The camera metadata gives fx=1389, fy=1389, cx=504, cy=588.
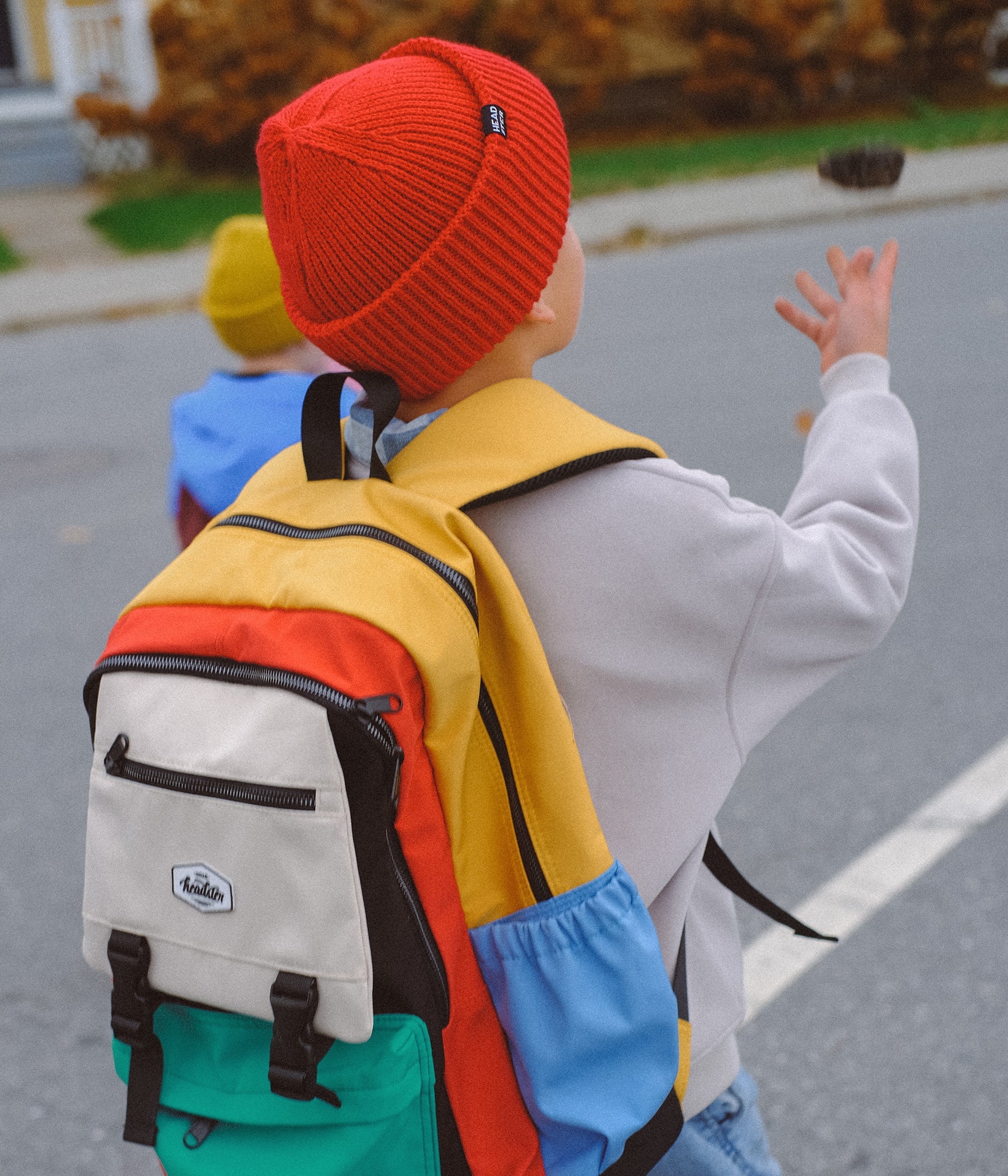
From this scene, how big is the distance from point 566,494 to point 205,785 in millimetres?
412

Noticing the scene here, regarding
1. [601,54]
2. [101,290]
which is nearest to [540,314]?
[101,290]

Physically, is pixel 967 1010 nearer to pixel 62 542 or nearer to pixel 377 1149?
pixel 377 1149

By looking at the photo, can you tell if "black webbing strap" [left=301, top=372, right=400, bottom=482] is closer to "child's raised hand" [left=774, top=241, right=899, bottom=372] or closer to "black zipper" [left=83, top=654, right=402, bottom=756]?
"black zipper" [left=83, top=654, right=402, bottom=756]

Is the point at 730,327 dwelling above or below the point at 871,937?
below

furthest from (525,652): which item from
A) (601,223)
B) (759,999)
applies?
(601,223)

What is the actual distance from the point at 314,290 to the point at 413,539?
287 mm

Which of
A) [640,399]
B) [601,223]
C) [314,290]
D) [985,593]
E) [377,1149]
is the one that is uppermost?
[314,290]

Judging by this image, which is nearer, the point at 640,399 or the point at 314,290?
the point at 314,290

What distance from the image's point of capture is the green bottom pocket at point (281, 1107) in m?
1.22

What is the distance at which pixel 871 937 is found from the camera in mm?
3104

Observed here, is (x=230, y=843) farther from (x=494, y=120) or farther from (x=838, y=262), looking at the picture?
(x=838, y=262)

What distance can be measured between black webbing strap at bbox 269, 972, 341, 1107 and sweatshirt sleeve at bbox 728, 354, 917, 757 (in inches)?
18.9

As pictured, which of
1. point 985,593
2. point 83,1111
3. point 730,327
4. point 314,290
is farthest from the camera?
point 730,327

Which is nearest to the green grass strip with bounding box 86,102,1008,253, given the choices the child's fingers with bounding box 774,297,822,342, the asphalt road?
the asphalt road
